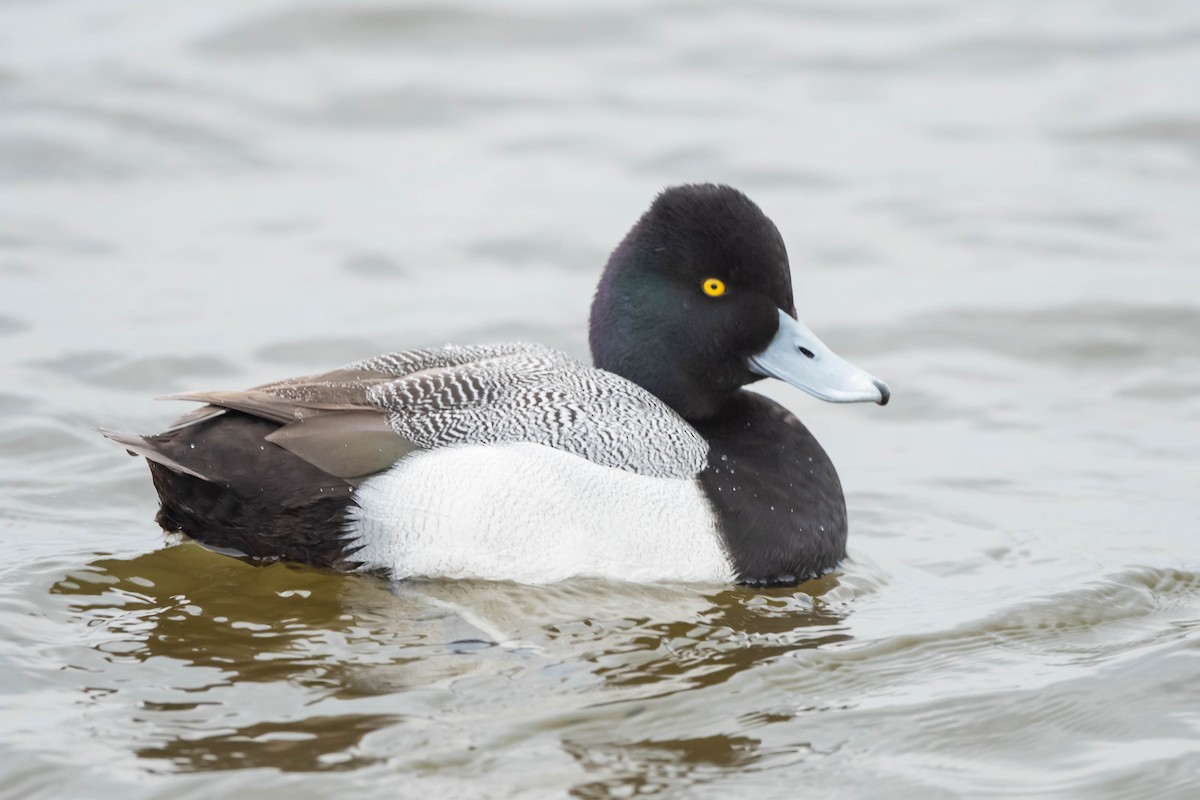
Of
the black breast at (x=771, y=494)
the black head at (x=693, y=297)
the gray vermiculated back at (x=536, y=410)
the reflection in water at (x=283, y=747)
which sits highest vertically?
the black head at (x=693, y=297)

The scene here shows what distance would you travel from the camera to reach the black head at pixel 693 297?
6246mm

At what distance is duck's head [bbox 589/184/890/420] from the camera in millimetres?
6246

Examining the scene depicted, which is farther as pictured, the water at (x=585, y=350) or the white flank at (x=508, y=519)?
the white flank at (x=508, y=519)

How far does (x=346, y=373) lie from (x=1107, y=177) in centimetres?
675

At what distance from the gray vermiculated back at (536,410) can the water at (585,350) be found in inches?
20.0

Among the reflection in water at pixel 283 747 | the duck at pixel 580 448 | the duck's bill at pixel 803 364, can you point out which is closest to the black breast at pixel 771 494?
the duck at pixel 580 448

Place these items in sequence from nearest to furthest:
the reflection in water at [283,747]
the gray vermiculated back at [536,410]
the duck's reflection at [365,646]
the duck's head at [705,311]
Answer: the reflection in water at [283,747] → the duck's reflection at [365,646] → the gray vermiculated back at [536,410] → the duck's head at [705,311]

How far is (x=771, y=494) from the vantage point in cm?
624

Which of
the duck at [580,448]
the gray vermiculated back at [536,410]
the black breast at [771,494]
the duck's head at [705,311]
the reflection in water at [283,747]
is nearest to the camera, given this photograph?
the reflection in water at [283,747]

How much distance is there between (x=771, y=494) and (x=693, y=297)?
82cm

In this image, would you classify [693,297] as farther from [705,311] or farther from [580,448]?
[580,448]

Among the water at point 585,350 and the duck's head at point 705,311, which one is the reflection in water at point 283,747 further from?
the duck's head at point 705,311

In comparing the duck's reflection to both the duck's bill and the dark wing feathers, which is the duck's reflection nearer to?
the dark wing feathers

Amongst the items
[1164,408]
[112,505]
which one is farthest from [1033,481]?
[112,505]
